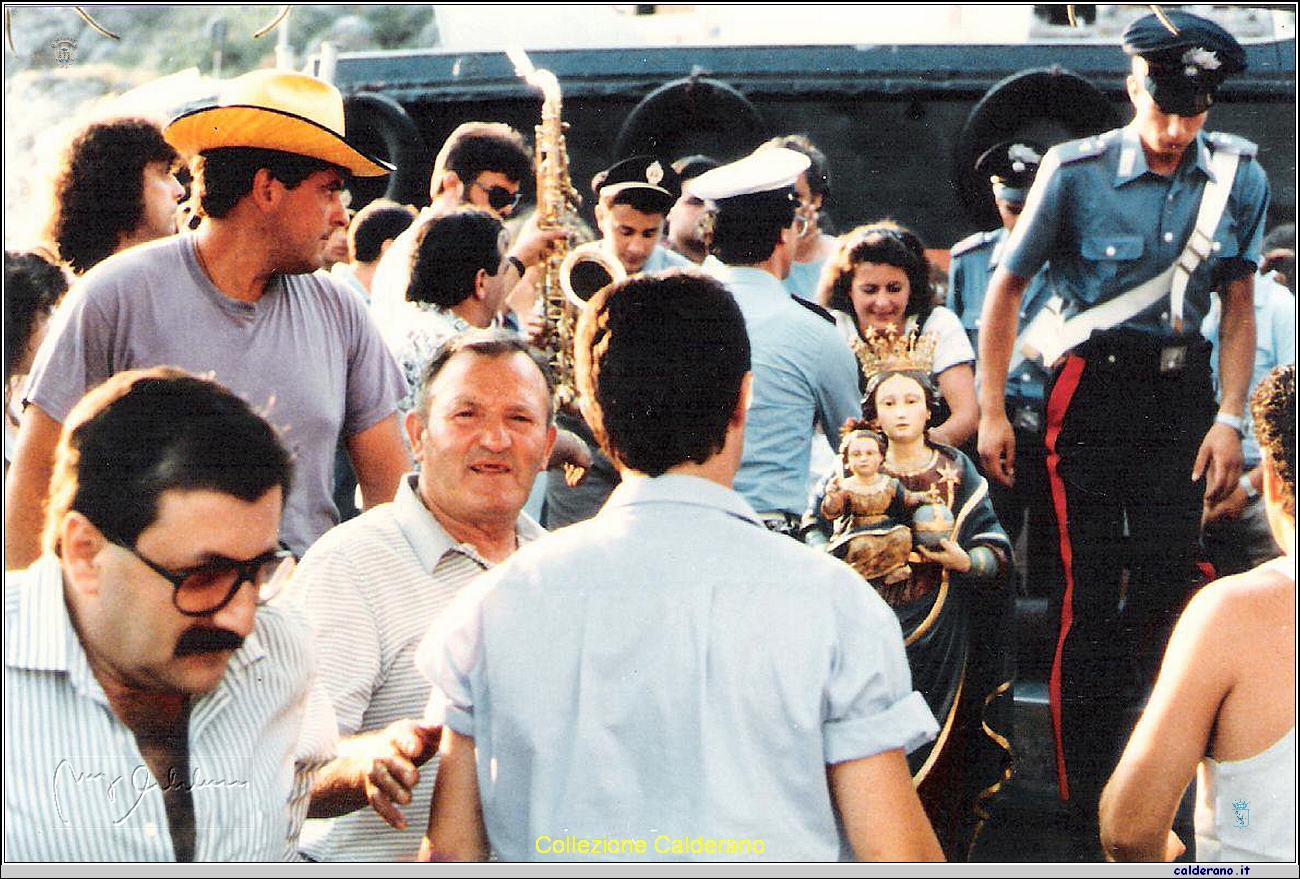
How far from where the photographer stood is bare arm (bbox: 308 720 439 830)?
2162 mm

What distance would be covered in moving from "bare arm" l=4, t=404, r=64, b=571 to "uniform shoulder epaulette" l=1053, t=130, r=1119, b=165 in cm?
188

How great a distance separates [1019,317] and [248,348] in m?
1.47

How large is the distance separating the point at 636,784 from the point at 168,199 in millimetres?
1647

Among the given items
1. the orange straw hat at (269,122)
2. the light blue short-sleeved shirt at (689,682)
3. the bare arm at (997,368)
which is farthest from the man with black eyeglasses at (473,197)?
the light blue short-sleeved shirt at (689,682)

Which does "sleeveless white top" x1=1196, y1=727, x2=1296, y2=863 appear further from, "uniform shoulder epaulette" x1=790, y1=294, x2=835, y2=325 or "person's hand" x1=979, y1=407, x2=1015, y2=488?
"uniform shoulder epaulette" x1=790, y1=294, x2=835, y2=325

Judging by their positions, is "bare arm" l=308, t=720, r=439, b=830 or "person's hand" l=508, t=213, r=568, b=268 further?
"person's hand" l=508, t=213, r=568, b=268

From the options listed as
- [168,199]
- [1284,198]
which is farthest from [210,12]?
[1284,198]

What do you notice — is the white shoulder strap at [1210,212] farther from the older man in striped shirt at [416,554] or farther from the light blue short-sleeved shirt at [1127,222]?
the older man in striped shirt at [416,554]

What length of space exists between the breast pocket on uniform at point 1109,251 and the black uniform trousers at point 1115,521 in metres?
0.13

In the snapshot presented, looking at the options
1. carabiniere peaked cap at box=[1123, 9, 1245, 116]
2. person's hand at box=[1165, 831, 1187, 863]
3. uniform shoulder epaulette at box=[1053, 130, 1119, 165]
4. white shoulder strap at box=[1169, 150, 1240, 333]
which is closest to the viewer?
person's hand at box=[1165, 831, 1187, 863]

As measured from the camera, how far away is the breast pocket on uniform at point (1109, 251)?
3.14 meters

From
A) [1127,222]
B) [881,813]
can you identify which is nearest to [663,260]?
[1127,222]

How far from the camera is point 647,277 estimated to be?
215 cm
